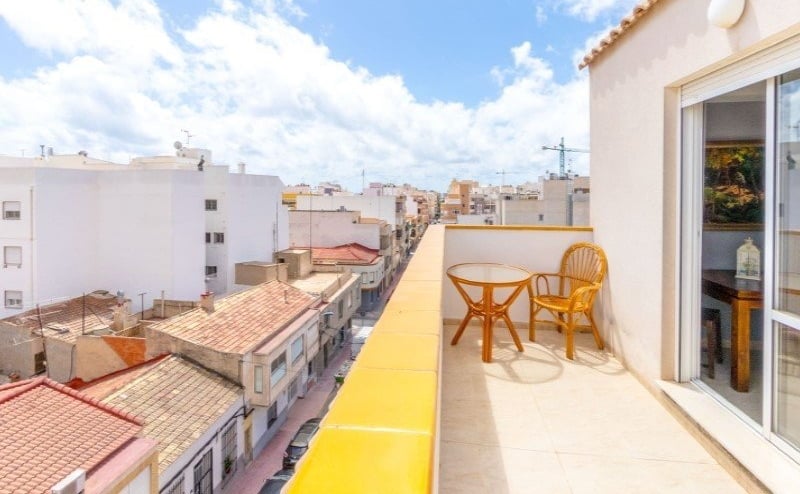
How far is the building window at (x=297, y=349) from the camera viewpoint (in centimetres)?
1496

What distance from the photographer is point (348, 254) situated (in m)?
27.8

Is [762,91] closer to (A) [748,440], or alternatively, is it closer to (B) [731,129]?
(B) [731,129]

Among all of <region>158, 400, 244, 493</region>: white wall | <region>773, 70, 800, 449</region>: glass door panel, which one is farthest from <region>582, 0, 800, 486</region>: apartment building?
<region>158, 400, 244, 493</region>: white wall

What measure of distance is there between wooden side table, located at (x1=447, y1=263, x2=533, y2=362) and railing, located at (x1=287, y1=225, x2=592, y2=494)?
2.46 feet

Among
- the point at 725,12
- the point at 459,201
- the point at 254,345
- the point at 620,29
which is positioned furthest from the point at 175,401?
the point at 459,201

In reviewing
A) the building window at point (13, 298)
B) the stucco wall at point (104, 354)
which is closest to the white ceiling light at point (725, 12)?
the stucco wall at point (104, 354)

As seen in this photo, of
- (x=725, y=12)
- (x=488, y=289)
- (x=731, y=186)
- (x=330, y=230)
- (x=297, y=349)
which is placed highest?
(x=725, y=12)

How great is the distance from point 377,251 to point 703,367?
2738cm

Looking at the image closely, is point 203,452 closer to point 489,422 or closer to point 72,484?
point 72,484

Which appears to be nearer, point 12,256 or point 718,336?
point 718,336

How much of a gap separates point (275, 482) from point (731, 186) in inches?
494

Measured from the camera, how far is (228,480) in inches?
455

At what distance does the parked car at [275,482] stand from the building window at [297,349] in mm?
3505

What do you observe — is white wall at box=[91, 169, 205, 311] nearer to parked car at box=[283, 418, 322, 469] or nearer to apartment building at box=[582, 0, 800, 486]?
parked car at box=[283, 418, 322, 469]
